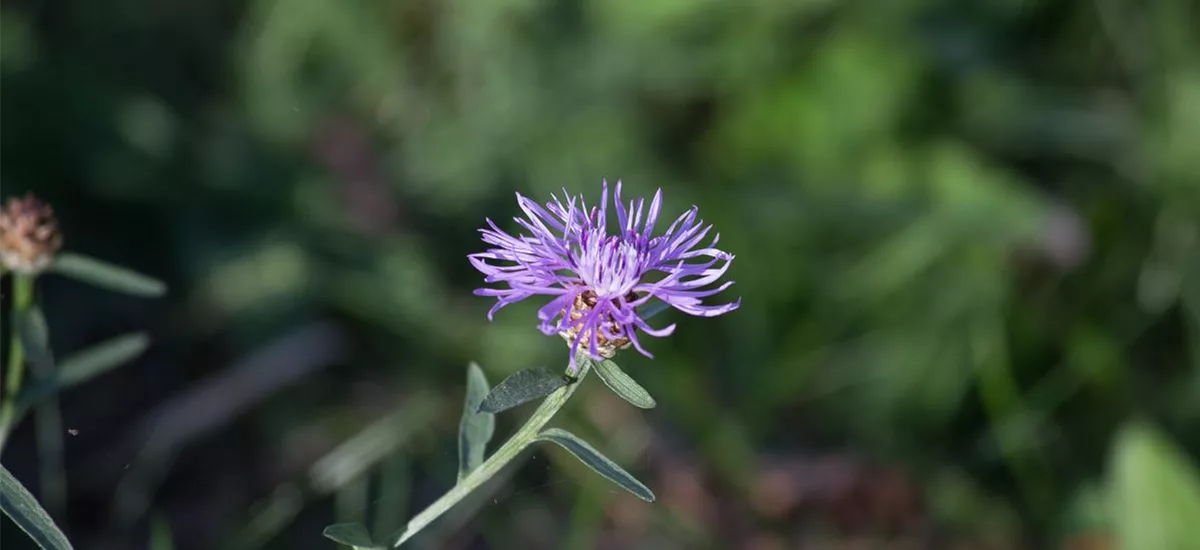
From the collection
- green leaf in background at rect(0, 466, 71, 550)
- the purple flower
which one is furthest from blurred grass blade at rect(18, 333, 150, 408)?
the purple flower

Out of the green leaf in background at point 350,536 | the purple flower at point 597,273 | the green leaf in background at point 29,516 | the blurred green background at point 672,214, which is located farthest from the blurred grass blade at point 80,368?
the blurred green background at point 672,214

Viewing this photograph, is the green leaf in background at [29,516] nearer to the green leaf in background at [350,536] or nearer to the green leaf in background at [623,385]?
the green leaf in background at [350,536]

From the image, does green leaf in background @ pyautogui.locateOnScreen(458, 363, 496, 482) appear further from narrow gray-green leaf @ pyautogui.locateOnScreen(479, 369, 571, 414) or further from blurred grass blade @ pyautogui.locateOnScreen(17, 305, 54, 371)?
blurred grass blade @ pyautogui.locateOnScreen(17, 305, 54, 371)

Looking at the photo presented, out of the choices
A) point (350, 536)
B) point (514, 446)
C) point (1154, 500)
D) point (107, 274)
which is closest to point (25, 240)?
point (107, 274)

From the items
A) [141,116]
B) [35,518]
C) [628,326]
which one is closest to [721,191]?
[141,116]

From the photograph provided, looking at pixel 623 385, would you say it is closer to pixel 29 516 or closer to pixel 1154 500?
pixel 29 516

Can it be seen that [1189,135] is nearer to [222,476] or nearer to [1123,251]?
[1123,251]
